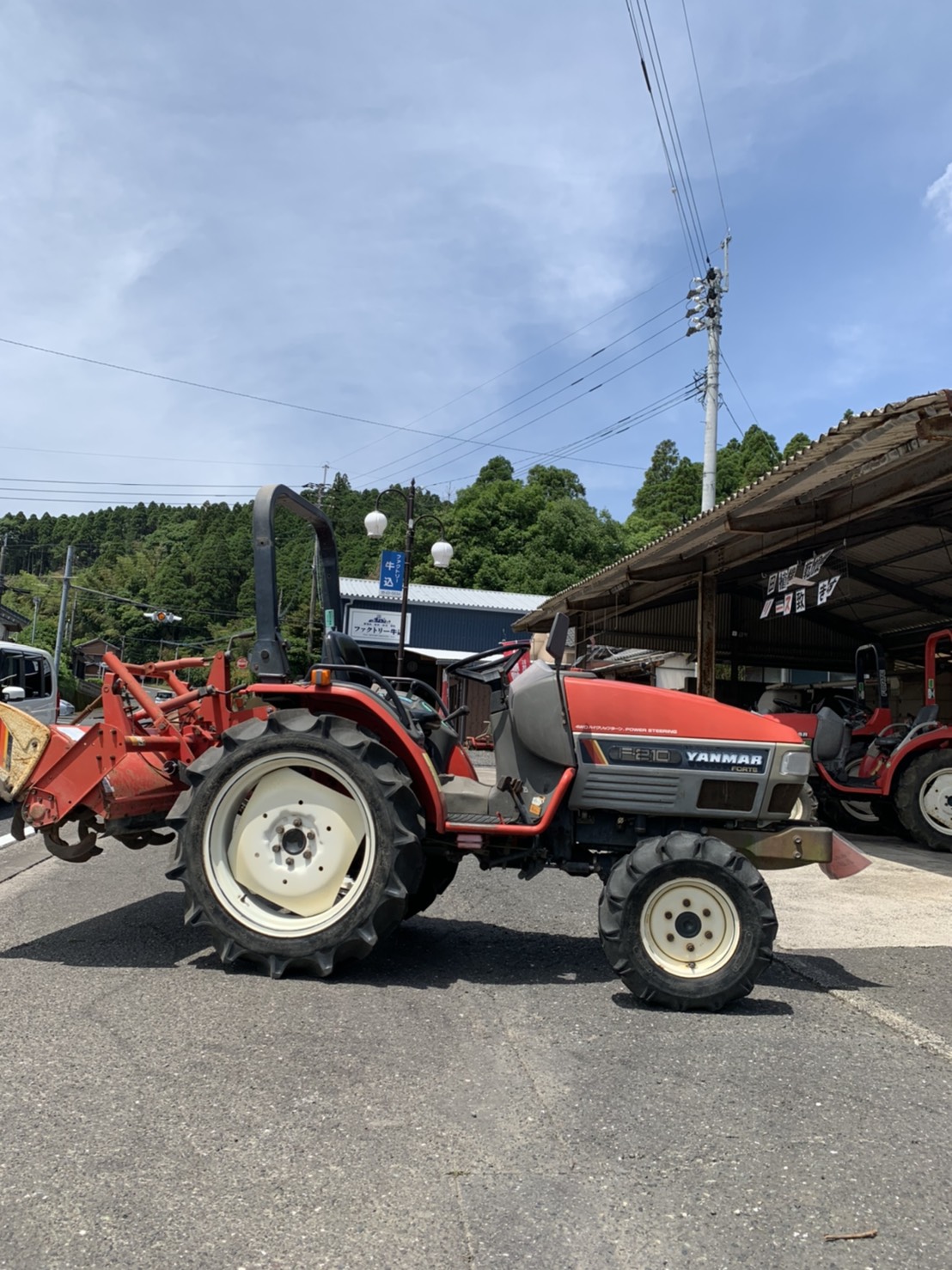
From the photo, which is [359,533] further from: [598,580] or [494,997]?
[494,997]

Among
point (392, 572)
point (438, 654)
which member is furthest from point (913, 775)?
point (438, 654)

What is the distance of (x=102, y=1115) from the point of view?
8.95 ft

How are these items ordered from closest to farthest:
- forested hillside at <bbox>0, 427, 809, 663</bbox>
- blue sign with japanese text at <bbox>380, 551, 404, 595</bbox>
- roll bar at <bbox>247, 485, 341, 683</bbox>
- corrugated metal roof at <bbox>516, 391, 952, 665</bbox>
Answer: roll bar at <bbox>247, 485, 341, 683</bbox>, corrugated metal roof at <bbox>516, 391, 952, 665</bbox>, blue sign with japanese text at <bbox>380, 551, 404, 595</bbox>, forested hillside at <bbox>0, 427, 809, 663</bbox>

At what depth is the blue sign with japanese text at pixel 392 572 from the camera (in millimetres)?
17375

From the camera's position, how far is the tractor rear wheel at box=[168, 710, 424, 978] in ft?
13.4

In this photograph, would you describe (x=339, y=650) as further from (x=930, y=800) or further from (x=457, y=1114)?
(x=930, y=800)

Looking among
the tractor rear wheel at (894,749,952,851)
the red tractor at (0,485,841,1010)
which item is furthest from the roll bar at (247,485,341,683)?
the tractor rear wheel at (894,749,952,851)

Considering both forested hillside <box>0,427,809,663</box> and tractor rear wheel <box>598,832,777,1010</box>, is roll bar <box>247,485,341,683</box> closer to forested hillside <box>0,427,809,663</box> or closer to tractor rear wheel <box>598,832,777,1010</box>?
tractor rear wheel <box>598,832,777,1010</box>

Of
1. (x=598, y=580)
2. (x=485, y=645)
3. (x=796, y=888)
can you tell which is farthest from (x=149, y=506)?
(x=796, y=888)

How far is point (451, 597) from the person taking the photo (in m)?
36.9

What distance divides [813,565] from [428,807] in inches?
310

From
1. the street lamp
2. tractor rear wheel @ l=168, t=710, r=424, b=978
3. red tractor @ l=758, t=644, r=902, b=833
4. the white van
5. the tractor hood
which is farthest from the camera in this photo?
the street lamp

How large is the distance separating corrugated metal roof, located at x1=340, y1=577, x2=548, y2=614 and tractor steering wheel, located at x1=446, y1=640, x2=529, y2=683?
2683cm

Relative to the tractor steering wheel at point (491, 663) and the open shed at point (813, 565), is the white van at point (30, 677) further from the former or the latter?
the open shed at point (813, 565)
